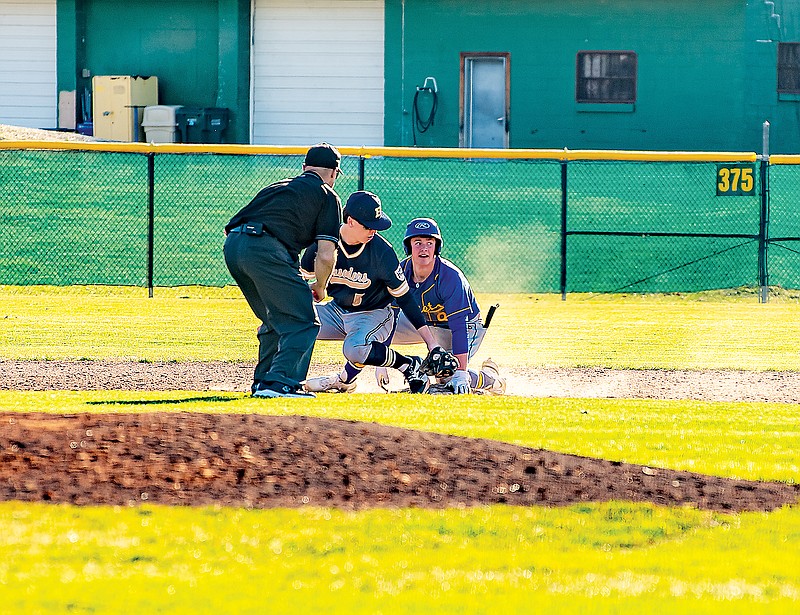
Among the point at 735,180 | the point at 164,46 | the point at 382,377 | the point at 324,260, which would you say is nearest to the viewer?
the point at 324,260

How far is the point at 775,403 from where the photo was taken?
9375 mm

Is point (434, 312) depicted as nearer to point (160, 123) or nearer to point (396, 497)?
point (396, 497)

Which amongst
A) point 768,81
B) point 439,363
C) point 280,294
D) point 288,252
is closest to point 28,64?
point 768,81

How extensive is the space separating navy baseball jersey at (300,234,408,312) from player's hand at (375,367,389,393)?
2.12 ft

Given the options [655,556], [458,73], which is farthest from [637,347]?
[458,73]

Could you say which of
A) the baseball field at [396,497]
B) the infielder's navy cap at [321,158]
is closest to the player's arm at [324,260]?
the infielder's navy cap at [321,158]

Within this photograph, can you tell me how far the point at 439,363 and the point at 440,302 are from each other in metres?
0.55

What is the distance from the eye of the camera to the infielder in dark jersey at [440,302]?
9.63m

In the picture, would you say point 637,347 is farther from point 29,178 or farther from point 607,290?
point 29,178

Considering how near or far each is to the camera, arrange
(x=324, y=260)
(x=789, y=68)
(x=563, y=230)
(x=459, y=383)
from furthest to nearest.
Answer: (x=789, y=68) < (x=563, y=230) < (x=459, y=383) < (x=324, y=260)

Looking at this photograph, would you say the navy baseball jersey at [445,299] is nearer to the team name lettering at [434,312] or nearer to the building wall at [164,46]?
the team name lettering at [434,312]

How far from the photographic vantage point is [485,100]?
26969 mm

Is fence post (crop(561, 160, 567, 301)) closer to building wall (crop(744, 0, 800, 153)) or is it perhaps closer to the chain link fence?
the chain link fence

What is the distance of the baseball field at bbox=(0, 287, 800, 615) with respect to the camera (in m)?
4.35
